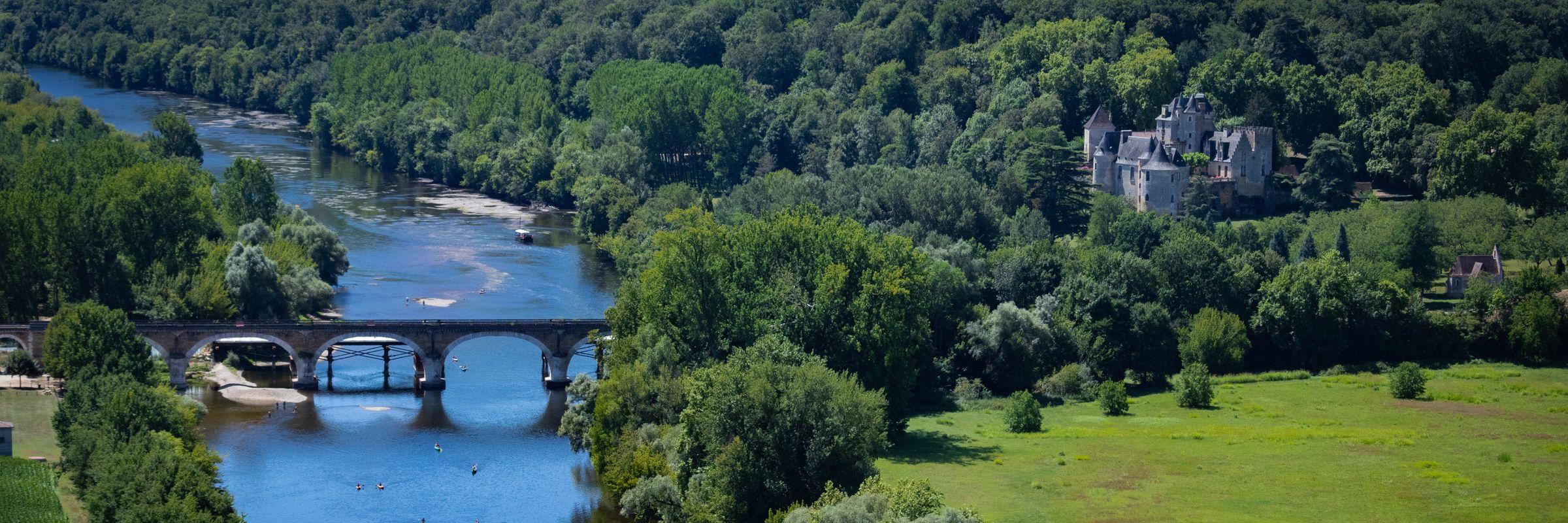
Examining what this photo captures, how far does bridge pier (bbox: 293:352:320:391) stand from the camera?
114 metres

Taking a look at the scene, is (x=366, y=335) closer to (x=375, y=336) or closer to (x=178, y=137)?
(x=375, y=336)

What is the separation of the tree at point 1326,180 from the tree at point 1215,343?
25.6 m

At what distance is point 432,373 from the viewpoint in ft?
378

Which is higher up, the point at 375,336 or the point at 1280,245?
the point at 1280,245

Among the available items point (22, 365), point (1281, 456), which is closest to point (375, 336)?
point (22, 365)

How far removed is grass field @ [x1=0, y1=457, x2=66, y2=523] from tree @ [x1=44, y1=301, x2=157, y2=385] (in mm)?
10840

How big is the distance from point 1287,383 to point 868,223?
32941 mm

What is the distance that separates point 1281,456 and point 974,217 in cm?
4174

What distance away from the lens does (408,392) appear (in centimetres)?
11462

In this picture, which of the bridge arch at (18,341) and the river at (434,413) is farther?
the bridge arch at (18,341)

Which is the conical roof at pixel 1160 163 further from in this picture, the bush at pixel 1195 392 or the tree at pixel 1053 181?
the bush at pixel 1195 392

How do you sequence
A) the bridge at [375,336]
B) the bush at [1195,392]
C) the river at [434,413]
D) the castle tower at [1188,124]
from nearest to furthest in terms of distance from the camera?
the river at [434,413], the bush at [1195,392], the bridge at [375,336], the castle tower at [1188,124]

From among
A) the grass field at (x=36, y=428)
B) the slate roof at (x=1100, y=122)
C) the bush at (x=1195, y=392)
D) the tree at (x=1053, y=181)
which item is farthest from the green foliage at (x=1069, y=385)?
the grass field at (x=36, y=428)

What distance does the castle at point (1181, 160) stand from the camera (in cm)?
13288
